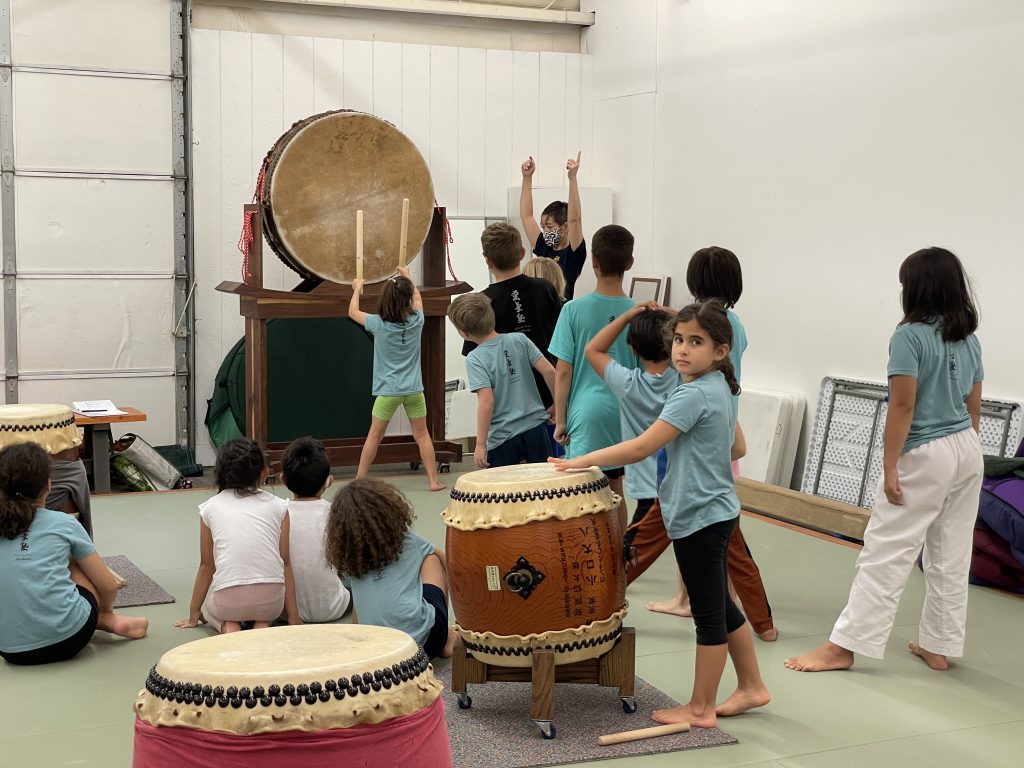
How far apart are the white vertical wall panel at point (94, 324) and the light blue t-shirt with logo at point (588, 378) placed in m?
3.99

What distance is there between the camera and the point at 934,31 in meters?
5.72

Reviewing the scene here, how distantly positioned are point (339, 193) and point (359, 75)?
5.21ft

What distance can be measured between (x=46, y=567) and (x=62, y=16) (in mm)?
4582

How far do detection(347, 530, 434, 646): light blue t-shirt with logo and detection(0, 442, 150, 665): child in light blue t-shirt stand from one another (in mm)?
898

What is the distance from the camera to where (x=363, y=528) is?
11.1 feet

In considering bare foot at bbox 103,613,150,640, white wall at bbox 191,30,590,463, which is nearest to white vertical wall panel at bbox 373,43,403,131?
white wall at bbox 191,30,590,463

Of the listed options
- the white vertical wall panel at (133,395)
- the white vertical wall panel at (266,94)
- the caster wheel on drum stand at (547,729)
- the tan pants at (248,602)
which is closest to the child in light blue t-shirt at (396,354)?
the white vertical wall panel at (266,94)

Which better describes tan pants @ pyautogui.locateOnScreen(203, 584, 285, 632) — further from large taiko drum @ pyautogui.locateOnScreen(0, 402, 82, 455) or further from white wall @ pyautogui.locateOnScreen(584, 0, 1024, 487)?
white wall @ pyautogui.locateOnScreen(584, 0, 1024, 487)

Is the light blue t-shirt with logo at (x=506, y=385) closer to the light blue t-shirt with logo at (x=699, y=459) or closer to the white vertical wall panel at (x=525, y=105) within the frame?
the light blue t-shirt with logo at (x=699, y=459)

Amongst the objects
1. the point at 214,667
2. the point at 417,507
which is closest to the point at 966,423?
the point at 214,667

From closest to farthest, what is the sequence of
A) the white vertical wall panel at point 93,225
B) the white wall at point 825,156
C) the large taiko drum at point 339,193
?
the white wall at point 825,156, the large taiko drum at point 339,193, the white vertical wall panel at point 93,225

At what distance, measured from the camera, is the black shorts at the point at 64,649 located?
3717 millimetres

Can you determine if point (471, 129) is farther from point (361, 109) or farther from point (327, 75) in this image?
point (327, 75)

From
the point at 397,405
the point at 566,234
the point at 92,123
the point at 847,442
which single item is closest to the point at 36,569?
the point at 397,405
